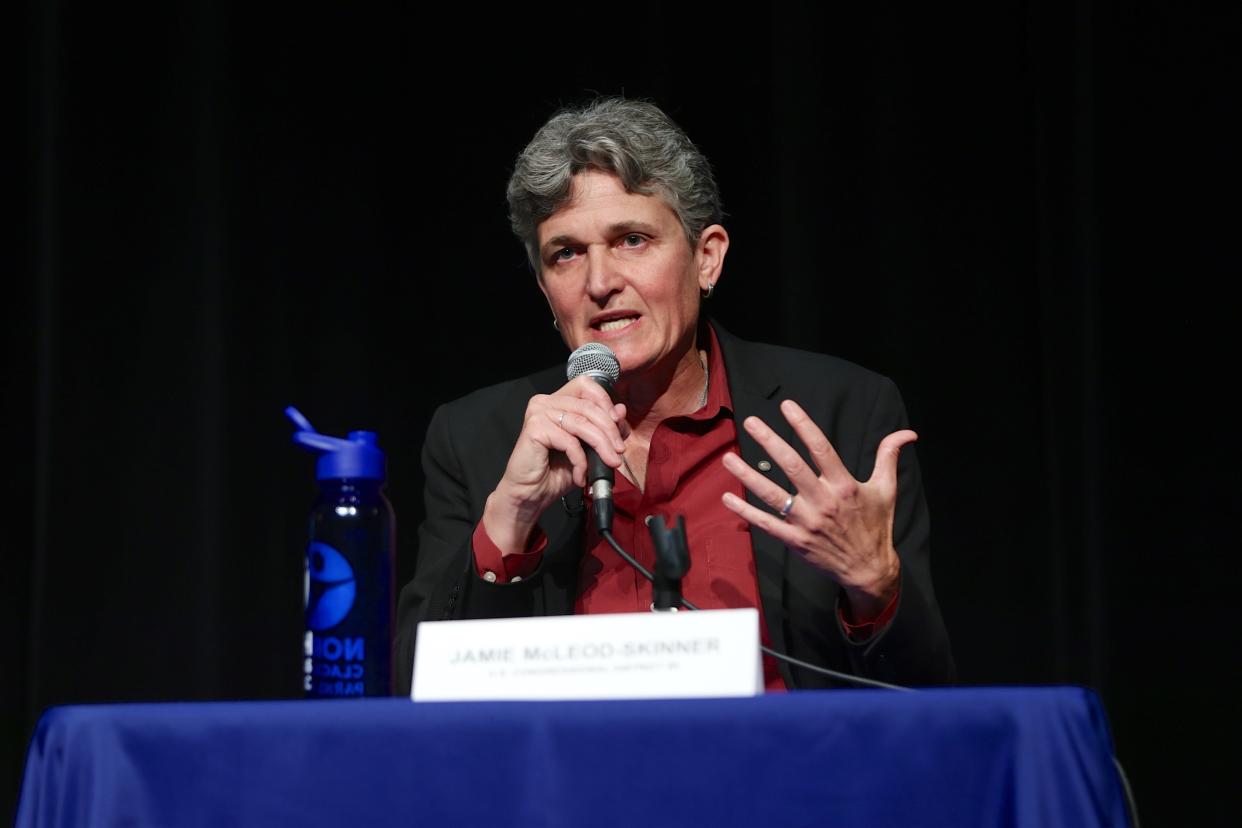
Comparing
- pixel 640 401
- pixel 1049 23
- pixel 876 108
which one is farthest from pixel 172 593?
pixel 1049 23

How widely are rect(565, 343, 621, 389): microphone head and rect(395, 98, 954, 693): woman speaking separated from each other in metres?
0.07

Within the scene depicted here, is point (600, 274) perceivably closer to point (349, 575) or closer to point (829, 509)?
point (829, 509)

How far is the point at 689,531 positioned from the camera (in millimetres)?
1829

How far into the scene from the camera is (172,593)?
2404mm

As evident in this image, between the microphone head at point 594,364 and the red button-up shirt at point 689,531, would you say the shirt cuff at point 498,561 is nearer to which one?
the red button-up shirt at point 689,531

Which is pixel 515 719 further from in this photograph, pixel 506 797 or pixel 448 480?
pixel 448 480

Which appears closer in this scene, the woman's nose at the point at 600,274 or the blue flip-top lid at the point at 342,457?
the blue flip-top lid at the point at 342,457

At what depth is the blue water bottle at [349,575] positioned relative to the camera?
111 cm

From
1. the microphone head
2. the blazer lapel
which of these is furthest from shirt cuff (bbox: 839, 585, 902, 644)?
the microphone head

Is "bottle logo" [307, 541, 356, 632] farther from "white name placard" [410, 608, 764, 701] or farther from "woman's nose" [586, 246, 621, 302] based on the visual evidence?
"woman's nose" [586, 246, 621, 302]

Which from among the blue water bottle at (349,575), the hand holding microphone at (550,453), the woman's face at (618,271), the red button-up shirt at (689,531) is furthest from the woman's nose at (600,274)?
the blue water bottle at (349,575)

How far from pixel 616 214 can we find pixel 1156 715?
1.36 meters

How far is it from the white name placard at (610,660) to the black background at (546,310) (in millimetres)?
1559

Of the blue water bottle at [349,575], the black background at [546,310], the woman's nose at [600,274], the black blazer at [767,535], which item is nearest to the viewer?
the blue water bottle at [349,575]
